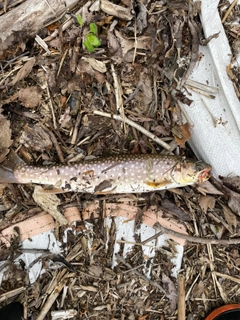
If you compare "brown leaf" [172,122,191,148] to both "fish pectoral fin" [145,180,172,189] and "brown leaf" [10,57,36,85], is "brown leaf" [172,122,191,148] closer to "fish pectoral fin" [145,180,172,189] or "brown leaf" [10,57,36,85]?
"fish pectoral fin" [145,180,172,189]

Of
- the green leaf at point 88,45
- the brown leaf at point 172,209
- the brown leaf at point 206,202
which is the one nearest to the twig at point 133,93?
the green leaf at point 88,45

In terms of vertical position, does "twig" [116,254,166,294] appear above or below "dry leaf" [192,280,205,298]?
above

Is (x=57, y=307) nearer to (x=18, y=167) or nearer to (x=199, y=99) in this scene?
(x=18, y=167)

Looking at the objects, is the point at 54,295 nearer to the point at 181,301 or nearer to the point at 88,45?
the point at 181,301

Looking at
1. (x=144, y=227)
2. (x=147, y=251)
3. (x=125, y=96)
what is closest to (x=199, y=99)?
(x=125, y=96)

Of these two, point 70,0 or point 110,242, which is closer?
point 70,0

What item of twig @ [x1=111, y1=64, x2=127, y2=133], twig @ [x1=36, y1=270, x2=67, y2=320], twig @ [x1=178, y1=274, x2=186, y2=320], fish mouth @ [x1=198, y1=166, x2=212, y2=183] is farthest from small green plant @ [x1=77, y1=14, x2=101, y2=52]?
twig @ [x1=178, y1=274, x2=186, y2=320]

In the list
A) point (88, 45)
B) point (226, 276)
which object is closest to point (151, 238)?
point (226, 276)
